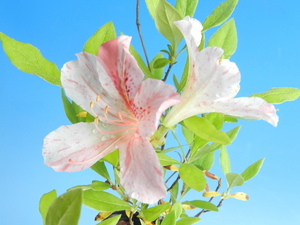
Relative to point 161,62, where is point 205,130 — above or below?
below

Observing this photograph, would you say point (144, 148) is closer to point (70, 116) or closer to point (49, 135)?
point (49, 135)

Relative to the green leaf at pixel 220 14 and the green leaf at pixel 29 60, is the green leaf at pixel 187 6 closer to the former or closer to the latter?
the green leaf at pixel 220 14

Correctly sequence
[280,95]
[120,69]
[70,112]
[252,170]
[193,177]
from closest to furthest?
[120,69]
[193,177]
[280,95]
[70,112]
[252,170]

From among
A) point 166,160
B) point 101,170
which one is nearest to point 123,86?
point 166,160

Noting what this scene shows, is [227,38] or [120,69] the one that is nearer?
A: [120,69]

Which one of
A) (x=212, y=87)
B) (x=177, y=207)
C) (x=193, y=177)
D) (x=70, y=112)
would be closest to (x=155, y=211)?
(x=177, y=207)

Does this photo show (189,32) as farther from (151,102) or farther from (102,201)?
(102,201)
